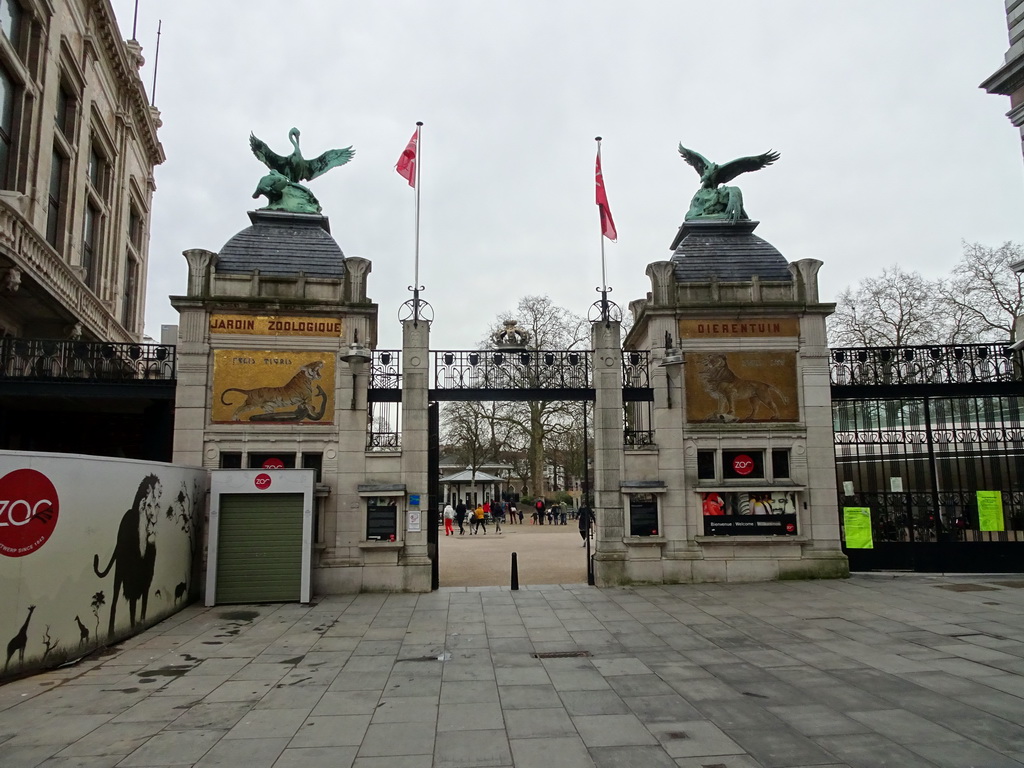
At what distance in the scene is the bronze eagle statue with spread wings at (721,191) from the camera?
58.9ft

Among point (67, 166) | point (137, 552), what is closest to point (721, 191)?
point (137, 552)

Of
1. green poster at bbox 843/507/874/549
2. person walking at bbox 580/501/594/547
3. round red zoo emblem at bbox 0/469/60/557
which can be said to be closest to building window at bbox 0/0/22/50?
round red zoo emblem at bbox 0/469/60/557

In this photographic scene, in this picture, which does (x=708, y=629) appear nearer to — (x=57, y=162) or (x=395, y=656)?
(x=395, y=656)

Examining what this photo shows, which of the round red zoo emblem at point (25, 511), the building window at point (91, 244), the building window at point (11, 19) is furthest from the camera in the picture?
the building window at point (91, 244)

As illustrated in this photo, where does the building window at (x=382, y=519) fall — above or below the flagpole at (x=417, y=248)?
below

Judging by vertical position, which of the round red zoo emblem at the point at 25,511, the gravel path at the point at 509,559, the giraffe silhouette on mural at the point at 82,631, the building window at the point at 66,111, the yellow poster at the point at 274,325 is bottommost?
the gravel path at the point at 509,559

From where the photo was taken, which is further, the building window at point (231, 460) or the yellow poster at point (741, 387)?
the yellow poster at point (741, 387)

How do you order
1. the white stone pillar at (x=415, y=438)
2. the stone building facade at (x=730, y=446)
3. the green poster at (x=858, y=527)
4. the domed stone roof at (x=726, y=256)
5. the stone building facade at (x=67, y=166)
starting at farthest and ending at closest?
the stone building facade at (x=67, y=166) < the domed stone roof at (x=726, y=256) < the green poster at (x=858, y=527) < the stone building facade at (x=730, y=446) < the white stone pillar at (x=415, y=438)

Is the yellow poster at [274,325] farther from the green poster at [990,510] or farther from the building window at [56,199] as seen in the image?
the green poster at [990,510]

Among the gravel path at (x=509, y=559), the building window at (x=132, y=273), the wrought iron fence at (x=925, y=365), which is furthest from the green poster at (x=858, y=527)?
the building window at (x=132, y=273)

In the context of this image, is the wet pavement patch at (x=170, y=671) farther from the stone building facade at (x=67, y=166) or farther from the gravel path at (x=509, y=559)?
the stone building facade at (x=67, y=166)

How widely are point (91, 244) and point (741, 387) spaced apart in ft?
85.4

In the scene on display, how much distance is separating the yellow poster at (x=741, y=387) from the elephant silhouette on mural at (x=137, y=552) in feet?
38.1

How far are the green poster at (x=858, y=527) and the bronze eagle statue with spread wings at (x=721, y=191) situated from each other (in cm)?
816
